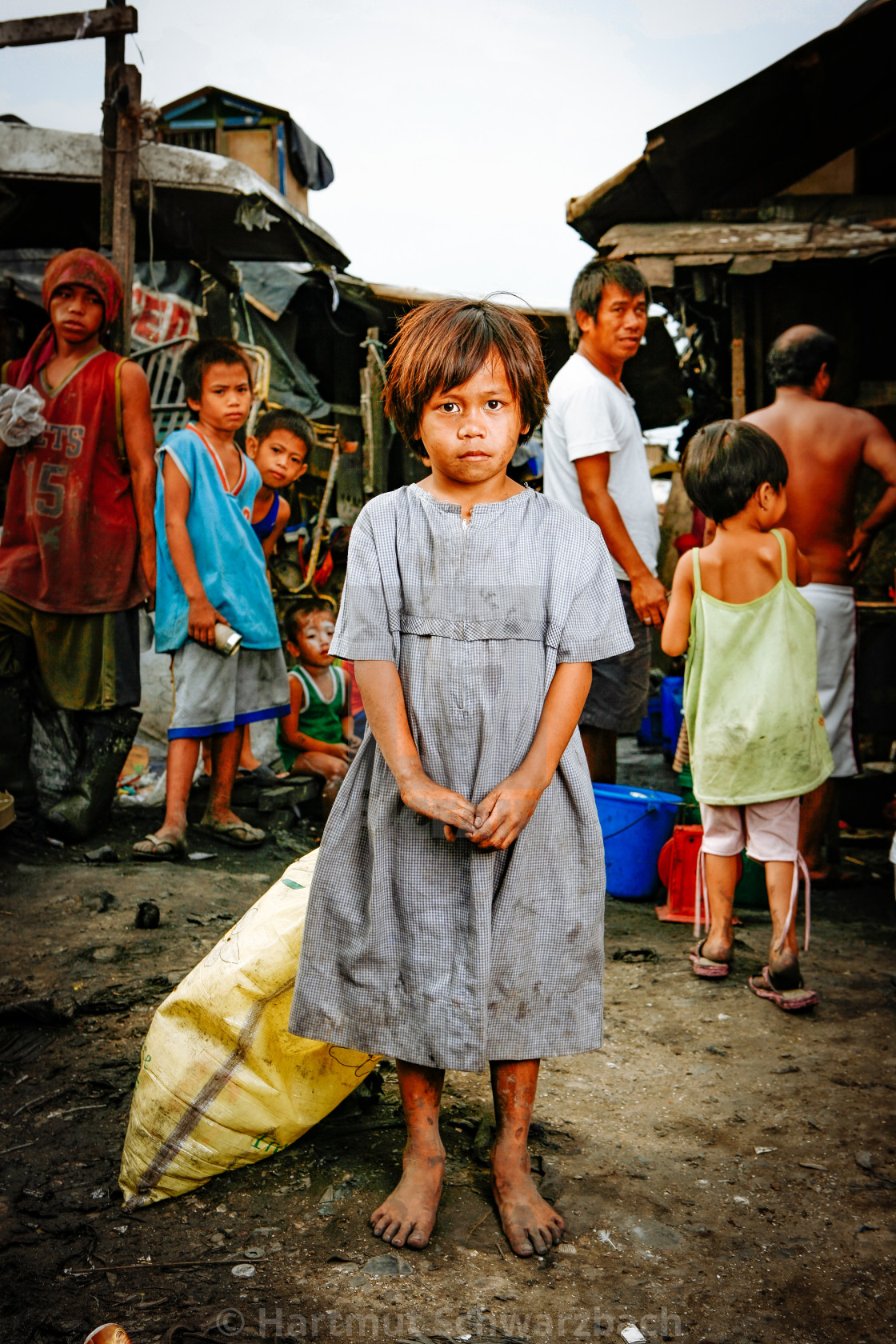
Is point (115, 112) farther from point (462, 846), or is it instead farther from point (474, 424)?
point (462, 846)

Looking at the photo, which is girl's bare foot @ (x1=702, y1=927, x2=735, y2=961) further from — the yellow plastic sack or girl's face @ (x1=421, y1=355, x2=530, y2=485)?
girl's face @ (x1=421, y1=355, x2=530, y2=485)

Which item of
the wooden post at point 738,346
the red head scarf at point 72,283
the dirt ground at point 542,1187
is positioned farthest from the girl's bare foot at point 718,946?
the wooden post at point 738,346

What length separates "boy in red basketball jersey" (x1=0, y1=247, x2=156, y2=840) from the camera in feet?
13.8

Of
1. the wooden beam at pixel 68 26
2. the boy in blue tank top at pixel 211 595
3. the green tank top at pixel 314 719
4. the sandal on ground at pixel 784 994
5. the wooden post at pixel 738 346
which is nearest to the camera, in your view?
the sandal on ground at pixel 784 994

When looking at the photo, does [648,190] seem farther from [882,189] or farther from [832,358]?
[832,358]

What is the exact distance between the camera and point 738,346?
6.65 m

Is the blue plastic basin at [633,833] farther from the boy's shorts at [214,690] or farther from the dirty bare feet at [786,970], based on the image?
the boy's shorts at [214,690]

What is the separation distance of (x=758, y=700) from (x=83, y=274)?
10.6ft

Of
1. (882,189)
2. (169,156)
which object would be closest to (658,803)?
(169,156)

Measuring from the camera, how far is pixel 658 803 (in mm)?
3904

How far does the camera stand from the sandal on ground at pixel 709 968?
10.3 ft

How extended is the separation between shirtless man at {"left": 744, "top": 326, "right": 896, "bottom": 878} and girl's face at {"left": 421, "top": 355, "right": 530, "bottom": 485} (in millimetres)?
2919

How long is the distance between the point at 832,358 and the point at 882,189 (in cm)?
349

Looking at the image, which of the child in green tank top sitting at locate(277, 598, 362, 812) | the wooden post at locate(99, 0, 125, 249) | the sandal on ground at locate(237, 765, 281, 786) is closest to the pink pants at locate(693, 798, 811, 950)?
the child in green tank top sitting at locate(277, 598, 362, 812)
